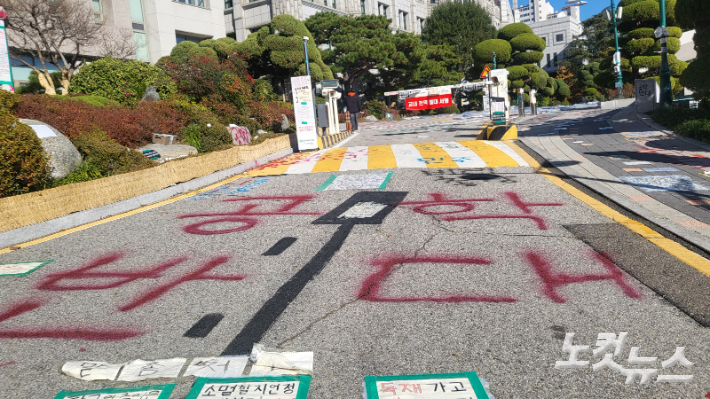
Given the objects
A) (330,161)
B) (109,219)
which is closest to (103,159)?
A: (109,219)

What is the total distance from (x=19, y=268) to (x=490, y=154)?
10.4m

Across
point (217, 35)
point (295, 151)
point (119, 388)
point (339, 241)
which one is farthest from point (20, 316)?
point (217, 35)

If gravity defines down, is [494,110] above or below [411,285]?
above

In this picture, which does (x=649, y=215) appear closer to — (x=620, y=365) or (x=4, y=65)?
(x=620, y=365)

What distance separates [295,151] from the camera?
18.3 metres

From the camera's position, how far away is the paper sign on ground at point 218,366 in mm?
3381

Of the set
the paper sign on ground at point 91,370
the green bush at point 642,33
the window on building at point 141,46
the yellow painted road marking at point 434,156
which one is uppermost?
the window on building at point 141,46

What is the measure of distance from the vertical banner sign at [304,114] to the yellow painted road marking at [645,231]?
8889mm

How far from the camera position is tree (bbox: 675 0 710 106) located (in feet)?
48.7

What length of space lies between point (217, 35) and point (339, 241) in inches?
1358

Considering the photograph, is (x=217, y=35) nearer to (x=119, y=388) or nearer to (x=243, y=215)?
(x=243, y=215)

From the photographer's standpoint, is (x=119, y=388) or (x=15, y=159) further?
(x=15, y=159)

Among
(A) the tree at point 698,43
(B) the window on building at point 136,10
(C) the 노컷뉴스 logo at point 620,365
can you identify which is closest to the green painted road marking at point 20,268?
(C) the 노컷뉴스 logo at point 620,365

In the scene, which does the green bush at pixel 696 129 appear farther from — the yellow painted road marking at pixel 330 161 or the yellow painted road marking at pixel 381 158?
the yellow painted road marking at pixel 330 161
